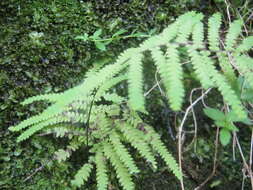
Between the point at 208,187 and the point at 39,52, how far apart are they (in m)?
1.81

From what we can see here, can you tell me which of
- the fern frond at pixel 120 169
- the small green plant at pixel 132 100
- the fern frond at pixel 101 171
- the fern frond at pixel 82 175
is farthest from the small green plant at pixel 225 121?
the fern frond at pixel 82 175

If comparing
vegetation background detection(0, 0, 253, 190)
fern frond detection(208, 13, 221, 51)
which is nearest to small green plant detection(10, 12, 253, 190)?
fern frond detection(208, 13, 221, 51)

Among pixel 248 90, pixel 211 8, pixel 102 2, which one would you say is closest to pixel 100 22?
pixel 102 2

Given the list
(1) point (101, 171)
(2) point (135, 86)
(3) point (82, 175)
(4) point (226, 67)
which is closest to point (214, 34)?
(4) point (226, 67)

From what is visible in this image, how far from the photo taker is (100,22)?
8.44 ft

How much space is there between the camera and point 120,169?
1.97 m

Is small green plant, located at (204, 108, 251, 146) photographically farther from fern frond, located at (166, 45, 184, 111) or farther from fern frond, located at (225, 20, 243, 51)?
fern frond, located at (166, 45, 184, 111)

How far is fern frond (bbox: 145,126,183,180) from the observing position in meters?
2.03

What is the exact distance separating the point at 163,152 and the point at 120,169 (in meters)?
0.33

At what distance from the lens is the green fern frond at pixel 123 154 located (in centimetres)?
193

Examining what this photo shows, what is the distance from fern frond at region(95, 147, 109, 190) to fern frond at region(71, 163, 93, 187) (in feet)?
0.21

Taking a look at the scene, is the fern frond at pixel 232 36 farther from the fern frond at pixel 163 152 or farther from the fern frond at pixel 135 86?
the fern frond at pixel 163 152

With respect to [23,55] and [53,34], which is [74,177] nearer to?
[23,55]

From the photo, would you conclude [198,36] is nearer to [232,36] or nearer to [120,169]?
[232,36]
